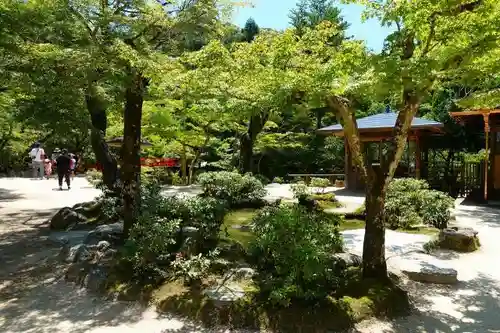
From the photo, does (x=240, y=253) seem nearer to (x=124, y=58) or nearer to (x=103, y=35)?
(x=124, y=58)

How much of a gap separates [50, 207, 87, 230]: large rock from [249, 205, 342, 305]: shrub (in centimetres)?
503

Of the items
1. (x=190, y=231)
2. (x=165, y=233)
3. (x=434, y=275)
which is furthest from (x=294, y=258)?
(x=434, y=275)

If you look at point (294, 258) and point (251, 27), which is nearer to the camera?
point (294, 258)

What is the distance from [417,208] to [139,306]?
6.37 metres

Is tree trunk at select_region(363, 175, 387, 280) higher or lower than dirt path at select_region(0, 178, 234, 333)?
higher

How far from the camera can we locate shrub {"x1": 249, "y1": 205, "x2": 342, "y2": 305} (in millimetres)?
4496

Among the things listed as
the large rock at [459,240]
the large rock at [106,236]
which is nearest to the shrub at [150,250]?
the large rock at [106,236]

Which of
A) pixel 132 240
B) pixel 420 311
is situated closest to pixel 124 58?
pixel 132 240

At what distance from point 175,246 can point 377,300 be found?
2.66 metres

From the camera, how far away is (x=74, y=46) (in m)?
6.48

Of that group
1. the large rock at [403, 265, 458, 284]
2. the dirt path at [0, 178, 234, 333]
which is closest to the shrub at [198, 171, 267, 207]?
the dirt path at [0, 178, 234, 333]

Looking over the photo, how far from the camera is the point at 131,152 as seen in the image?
260 inches

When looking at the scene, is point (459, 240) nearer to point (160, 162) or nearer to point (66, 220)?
point (66, 220)

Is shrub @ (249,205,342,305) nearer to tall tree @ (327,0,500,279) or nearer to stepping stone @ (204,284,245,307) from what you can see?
stepping stone @ (204,284,245,307)
